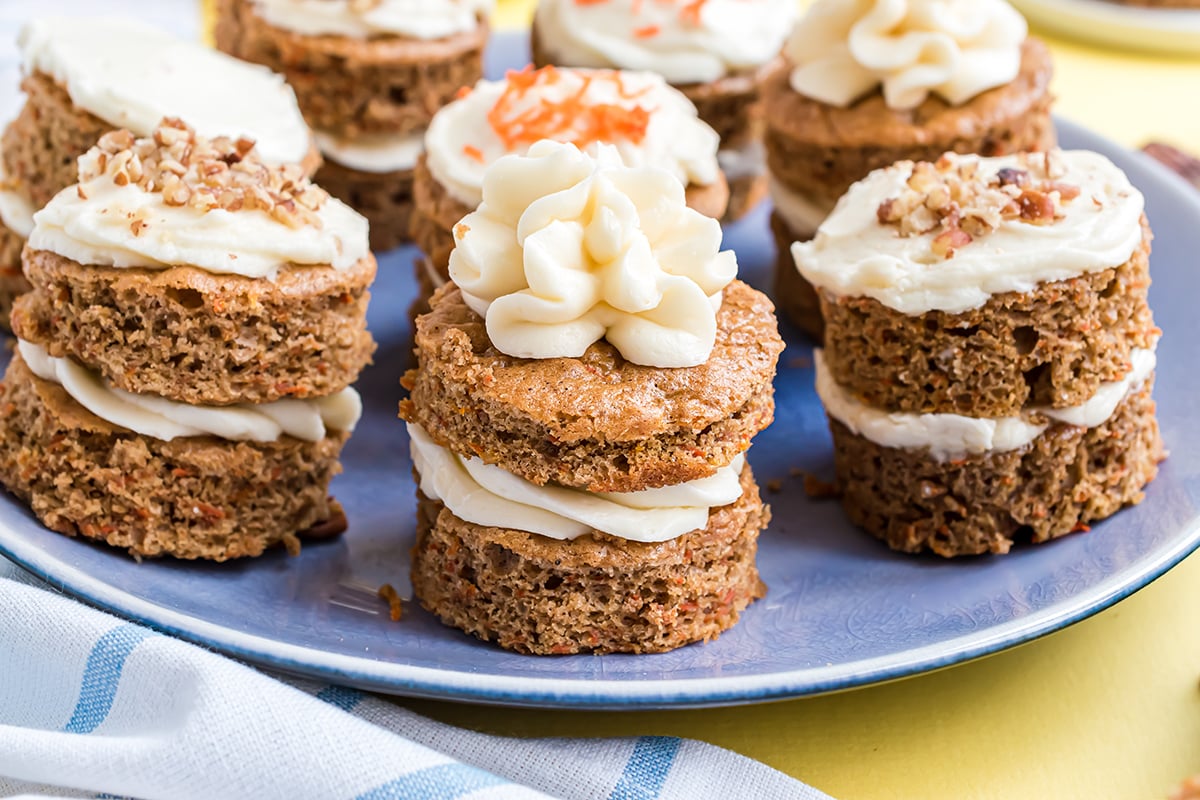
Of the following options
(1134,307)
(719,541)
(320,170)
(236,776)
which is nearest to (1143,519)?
(1134,307)

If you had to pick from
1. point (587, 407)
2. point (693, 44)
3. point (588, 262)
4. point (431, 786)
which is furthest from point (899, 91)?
point (431, 786)

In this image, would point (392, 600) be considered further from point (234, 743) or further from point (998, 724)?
point (998, 724)

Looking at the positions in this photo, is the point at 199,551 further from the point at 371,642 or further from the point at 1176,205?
the point at 1176,205

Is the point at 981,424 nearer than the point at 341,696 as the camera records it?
No

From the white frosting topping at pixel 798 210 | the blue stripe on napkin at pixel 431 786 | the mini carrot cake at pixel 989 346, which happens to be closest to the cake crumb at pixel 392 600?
the blue stripe on napkin at pixel 431 786

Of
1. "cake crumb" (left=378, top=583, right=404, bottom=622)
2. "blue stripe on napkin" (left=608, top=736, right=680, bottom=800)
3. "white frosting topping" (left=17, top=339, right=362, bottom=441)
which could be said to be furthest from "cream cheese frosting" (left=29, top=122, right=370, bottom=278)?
"blue stripe on napkin" (left=608, top=736, right=680, bottom=800)

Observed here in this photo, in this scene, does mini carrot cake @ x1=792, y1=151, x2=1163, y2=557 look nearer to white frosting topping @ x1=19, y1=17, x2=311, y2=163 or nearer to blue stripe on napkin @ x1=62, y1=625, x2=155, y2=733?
white frosting topping @ x1=19, y1=17, x2=311, y2=163
